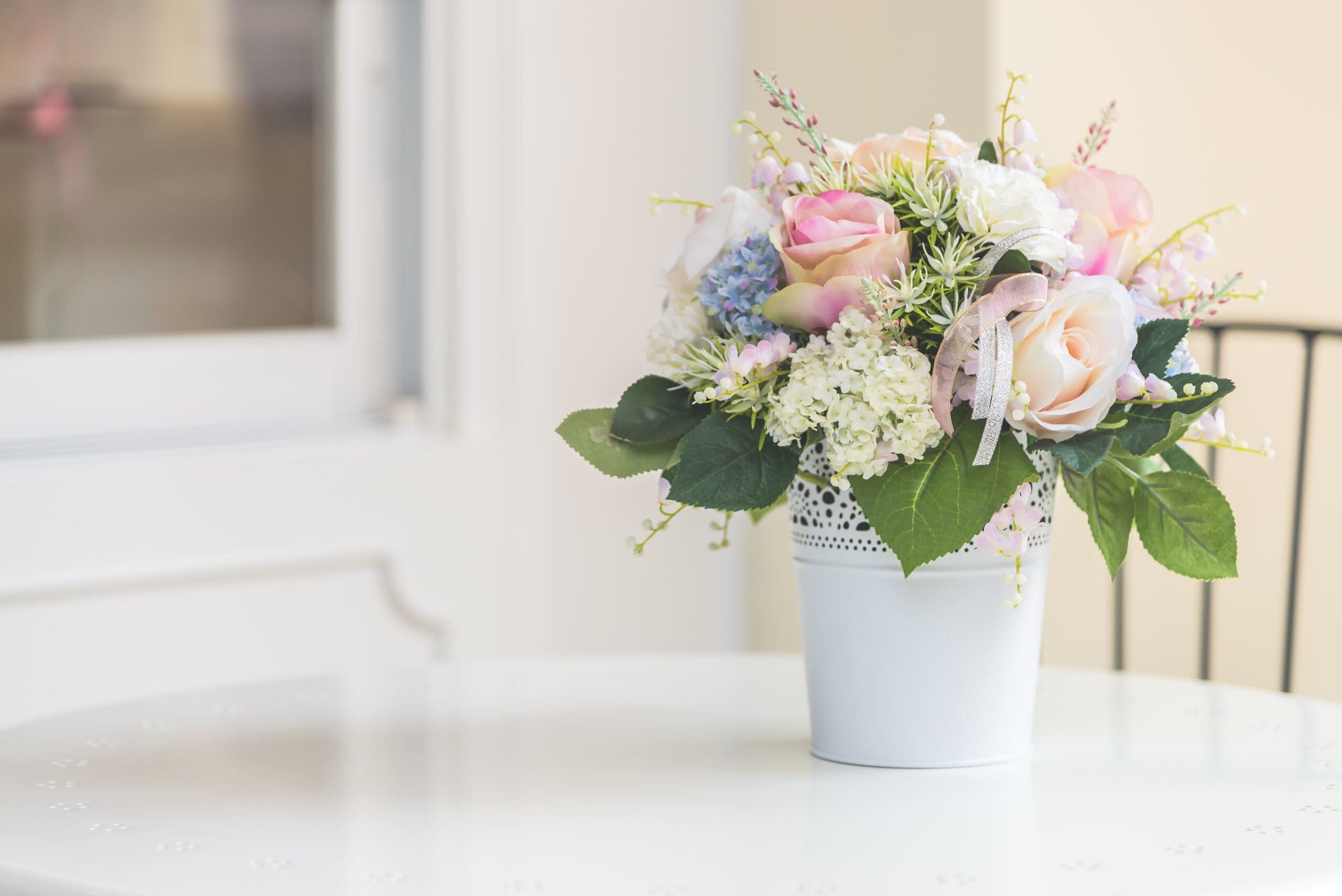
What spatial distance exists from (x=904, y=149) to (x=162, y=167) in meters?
1.26

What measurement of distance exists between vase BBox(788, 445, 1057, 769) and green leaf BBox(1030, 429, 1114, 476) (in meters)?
0.04

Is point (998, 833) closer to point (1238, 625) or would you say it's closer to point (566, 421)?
point (566, 421)

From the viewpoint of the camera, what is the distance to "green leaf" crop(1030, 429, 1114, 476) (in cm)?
88

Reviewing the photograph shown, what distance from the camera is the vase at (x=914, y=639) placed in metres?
0.96

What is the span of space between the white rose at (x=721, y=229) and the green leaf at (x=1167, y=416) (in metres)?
0.25

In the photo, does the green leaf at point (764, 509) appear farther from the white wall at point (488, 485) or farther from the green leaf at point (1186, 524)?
the white wall at point (488, 485)

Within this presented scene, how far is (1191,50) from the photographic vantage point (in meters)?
2.01

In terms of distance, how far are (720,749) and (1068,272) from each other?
40 cm

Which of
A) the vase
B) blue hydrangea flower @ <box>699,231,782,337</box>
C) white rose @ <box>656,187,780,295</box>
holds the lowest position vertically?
the vase

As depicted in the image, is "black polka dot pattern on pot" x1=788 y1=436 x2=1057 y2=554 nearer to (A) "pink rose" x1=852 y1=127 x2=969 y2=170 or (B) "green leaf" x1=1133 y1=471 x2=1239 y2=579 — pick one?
(B) "green leaf" x1=1133 y1=471 x2=1239 y2=579

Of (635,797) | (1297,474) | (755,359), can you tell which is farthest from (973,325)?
(1297,474)

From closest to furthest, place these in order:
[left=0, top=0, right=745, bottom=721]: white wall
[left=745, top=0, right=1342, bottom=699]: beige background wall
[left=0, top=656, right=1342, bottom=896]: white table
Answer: [left=0, top=656, right=1342, bottom=896]: white table, [left=0, top=0, right=745, bottom=721]: white wall, [left=745, top=0, right=1342, bottom=699]: beige background wall

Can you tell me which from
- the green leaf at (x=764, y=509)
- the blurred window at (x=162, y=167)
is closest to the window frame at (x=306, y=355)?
the blurred window at (x=162, y=167)

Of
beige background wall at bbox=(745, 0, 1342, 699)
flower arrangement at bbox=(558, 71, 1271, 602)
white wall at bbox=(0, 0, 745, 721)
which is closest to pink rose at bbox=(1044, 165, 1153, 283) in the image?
flower arrangement at bbox=(558, 71, 1271, 602)
